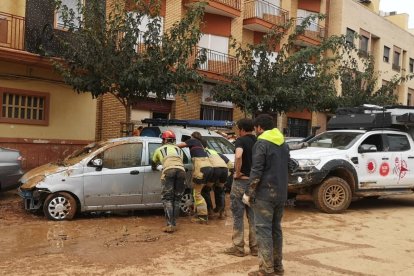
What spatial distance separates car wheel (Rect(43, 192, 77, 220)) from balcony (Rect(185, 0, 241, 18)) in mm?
13006

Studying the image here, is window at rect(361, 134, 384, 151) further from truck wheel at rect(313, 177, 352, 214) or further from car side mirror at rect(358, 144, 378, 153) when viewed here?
truck wheel at rect(313, 177, 352, 214)

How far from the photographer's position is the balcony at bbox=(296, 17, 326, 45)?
2451 centimetres

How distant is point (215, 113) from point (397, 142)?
413 inches

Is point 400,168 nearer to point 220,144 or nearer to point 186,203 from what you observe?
point 220,144

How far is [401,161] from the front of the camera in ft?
33.9

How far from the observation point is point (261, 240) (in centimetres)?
511

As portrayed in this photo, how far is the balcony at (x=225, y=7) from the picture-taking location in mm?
19203

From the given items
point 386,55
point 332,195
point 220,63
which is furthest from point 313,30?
point 332,195

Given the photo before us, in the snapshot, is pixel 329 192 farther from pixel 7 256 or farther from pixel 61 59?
pixel 61 59

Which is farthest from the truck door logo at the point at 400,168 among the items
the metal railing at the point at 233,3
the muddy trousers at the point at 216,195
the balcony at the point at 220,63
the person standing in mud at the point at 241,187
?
the metal railing at the point at 233,3

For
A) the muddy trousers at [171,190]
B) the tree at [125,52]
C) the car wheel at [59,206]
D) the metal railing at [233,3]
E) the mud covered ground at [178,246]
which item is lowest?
the mud covered ground at [178,246]

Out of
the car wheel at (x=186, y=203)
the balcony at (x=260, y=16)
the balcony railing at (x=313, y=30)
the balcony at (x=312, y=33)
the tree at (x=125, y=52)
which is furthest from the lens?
the balcony railing at (x=313, y=30)

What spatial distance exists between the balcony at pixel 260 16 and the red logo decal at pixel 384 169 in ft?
42.0

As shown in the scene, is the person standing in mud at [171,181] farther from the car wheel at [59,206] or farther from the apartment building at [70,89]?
the apartment building at [70,89]
